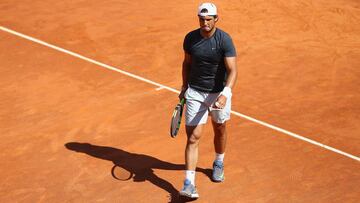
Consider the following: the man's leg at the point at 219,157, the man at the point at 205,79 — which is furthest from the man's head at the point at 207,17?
the man's leg at the point at 219,157

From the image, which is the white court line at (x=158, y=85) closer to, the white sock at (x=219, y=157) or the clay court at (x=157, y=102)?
the clay court at (x=157, y=102)

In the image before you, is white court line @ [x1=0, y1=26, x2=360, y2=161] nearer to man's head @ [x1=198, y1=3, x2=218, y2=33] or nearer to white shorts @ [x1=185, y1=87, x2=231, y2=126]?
white shorts @ [x1=185, y1=87, x2=231, y2=126]

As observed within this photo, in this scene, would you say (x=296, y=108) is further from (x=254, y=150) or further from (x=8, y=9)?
(x=8, y=9)

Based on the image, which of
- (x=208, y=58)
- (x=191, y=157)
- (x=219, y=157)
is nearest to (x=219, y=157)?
(x=219, y=157)

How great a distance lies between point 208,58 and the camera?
791cm

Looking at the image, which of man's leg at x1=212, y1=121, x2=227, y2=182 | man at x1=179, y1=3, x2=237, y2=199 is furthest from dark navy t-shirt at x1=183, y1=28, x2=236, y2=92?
man's leg at x1=212, y1=121, x2=227, y2=182

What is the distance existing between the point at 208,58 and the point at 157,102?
3.49m

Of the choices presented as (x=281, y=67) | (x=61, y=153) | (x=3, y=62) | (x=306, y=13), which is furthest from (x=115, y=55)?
(x=306, y=13)

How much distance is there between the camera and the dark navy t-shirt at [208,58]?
785 centimetres

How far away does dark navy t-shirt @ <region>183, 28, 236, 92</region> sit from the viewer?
7852 mm

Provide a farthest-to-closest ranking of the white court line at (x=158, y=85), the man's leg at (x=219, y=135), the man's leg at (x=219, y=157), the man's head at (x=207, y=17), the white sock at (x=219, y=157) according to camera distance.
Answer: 1. the white court line at (x=158, y=85)
2. the white sock at (x=219, y=157)
3. the man's leg at (x=219, y=157)
4. the man's leg at (x=219, y=135)
5. the man's head at (x=207, y=17)

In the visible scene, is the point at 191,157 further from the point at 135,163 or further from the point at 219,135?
the point at 135,163

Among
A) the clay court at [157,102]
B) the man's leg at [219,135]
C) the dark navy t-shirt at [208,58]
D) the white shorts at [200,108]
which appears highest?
the dark navy t-shirt at [208,58]

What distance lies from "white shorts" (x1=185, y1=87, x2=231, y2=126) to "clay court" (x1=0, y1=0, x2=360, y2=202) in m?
1.06
